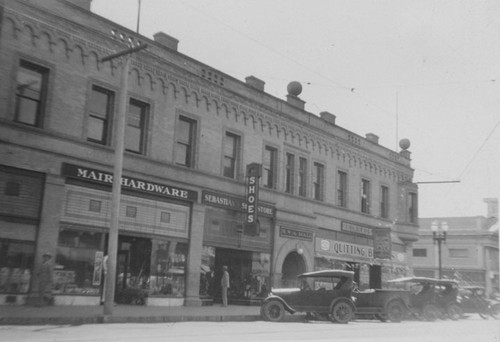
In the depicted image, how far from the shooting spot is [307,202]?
27.7 m

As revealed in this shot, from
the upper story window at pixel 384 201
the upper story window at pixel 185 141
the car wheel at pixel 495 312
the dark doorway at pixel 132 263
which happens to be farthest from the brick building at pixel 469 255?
the dark doorway at pixel 132 263

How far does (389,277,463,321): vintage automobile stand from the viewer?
73.6 ft

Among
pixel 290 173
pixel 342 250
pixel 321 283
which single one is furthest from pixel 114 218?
pixel 342 250

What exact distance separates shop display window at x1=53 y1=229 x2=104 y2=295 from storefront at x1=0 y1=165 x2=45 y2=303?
1001 mm

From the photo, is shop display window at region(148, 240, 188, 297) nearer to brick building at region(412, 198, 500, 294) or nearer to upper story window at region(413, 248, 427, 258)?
brick building at region(412, 198, 500, 294)

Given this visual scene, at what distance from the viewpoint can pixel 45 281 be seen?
1641 cm

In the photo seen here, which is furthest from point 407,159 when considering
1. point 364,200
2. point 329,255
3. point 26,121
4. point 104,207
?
point 26,121

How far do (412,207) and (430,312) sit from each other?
48.3 feet

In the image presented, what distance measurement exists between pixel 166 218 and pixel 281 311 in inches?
216

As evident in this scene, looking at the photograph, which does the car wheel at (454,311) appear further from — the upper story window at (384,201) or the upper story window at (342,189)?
the upper story window at (384,201)

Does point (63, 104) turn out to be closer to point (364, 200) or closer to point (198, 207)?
point (198, 207)

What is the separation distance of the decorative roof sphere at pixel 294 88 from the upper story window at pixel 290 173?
3446 millimetres

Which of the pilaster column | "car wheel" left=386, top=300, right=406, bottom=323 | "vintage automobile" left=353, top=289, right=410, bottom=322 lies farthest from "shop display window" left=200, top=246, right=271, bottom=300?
"car wheel" left=386, top=300, right=406, bottom=323

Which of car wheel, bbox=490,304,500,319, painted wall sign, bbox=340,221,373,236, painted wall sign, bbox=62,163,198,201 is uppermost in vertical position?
painted wall sign, bbox=62,163,198,201
